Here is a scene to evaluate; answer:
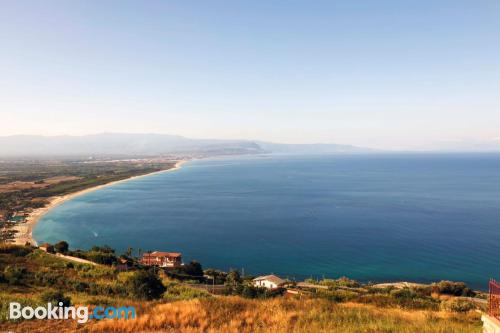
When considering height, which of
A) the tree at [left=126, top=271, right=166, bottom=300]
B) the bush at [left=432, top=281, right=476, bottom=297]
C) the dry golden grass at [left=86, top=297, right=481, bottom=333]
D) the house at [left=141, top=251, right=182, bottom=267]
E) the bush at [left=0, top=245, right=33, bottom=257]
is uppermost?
the dry golden grass at [left=86, top=297, right=481, bottom=333]

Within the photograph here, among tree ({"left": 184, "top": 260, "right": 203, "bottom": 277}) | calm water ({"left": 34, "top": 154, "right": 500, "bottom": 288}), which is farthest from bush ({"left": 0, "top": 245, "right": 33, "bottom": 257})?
calm water ({"left": 34, "top": 154, "right": 500, "bottom": 288})

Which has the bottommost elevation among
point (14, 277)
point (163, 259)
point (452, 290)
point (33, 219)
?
point (33, 219)

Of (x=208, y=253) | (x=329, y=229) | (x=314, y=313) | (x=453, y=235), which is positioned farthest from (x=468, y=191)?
(x=314, y=313)

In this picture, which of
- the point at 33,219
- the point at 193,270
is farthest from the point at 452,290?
the point at 33,219

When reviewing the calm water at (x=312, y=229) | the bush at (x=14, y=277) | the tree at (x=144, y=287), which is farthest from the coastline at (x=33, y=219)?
the tree at (x=144, y=287)

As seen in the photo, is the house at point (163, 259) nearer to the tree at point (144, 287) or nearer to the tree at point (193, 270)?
the tree at point (193, 270)

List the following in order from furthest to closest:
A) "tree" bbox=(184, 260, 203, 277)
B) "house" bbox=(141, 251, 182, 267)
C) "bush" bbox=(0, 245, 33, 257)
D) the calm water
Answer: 1. the calm water
2. "house" bbox=(141, 251, 182, 267)
3. "tree" bbox=(184, 260, 203, 277)
4. "bush" bbox=(0, 245, 33, 257)

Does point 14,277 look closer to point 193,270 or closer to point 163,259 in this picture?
point 193,270

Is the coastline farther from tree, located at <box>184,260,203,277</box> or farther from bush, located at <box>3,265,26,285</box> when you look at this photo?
bush, located at <box>3,265,26,285</box>
